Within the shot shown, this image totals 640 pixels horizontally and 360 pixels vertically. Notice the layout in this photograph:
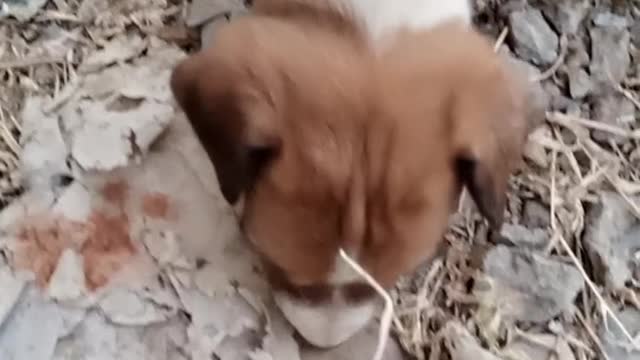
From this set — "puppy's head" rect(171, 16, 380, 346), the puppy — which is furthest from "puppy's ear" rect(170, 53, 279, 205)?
the puppy

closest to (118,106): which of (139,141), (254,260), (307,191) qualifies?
(139,141)

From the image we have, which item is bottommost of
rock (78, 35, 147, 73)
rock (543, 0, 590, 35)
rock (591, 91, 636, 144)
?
rock (591, 91, 636, 144)

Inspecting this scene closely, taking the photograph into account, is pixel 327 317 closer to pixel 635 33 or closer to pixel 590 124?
pixel 590 124

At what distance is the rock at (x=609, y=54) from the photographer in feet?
7.21

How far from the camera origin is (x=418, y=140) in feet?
5.13

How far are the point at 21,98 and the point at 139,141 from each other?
0.23 m

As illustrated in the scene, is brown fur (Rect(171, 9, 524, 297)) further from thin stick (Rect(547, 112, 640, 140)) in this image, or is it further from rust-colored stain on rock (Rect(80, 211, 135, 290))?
thin stick (Rect(547, 112, 640, 140))

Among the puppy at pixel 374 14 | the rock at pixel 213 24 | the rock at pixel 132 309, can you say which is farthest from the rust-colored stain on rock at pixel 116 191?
the puppy at pixel 374 14

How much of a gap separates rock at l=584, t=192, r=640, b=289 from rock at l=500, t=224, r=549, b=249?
2.4 inches

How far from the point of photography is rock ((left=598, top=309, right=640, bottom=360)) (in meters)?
1.98

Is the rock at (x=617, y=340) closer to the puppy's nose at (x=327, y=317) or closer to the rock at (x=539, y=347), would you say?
the rock at (x=539, y=347)

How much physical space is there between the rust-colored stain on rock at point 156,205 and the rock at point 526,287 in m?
0.43

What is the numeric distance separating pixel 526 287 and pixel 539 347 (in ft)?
0.28

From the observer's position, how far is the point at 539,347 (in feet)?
6.42
